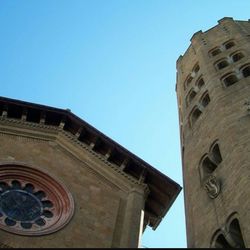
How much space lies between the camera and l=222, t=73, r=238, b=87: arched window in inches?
1125

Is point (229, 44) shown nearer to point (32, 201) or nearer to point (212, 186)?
point (212, 186)

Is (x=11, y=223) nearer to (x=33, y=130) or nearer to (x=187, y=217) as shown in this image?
(x=33, y=130)

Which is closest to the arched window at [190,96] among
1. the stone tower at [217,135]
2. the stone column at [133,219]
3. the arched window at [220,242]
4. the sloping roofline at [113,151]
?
the stone tower at [217,135]

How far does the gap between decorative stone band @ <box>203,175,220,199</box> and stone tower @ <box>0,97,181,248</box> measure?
334 cm

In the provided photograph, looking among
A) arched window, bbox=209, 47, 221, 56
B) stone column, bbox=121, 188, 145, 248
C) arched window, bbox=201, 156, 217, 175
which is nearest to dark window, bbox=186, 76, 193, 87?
arched window, bbox=209, 47, 221, 56

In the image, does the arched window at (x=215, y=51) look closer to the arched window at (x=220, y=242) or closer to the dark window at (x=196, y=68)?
the dark window at (x=196, y=68)

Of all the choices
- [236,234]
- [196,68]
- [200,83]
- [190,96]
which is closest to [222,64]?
[200,83]

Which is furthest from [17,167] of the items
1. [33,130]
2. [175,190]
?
[175,190]

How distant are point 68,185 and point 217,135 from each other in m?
9.19

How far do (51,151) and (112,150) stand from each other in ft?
5.92

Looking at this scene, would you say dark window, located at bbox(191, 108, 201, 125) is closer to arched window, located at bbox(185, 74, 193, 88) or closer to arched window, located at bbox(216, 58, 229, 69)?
arched window, located at bbox(216, 58, 229, 69)

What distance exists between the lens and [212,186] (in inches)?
874

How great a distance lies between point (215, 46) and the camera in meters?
34.6

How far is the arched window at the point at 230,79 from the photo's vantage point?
1125 inches
